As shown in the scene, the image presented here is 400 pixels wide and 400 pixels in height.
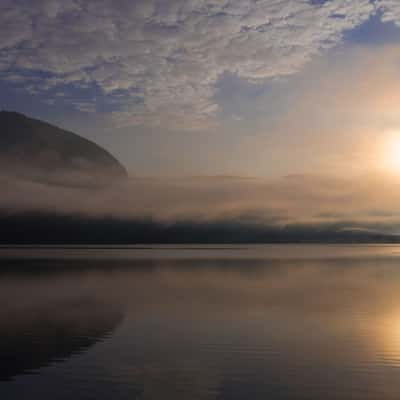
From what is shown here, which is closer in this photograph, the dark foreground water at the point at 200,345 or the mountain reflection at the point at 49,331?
the dark foreground water at the point at 200,345

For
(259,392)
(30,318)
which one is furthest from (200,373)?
(30,318)

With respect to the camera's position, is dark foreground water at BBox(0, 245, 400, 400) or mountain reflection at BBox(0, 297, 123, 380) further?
mountain reflection at BBox(0, 297, 123, 380)

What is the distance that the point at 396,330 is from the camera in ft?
99.3

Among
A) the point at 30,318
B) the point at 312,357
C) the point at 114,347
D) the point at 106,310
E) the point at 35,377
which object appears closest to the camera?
the point at 35,377

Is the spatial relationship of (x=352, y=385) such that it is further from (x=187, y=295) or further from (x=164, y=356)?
(x=187, y=295)

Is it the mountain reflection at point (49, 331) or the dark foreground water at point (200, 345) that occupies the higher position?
the dark foreground water at point (200, 345)

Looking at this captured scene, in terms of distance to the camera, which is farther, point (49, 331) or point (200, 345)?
point (49, 331)

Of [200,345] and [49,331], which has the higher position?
[200,345]

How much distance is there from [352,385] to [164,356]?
8.52 meters

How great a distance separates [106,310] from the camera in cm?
3841

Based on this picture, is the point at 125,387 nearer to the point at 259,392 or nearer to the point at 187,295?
the point at 259,392

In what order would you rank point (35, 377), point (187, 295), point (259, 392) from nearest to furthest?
point (259, 392), point (35, 377), point (187, 295)

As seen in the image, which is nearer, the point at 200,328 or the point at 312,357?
the point at 312,357

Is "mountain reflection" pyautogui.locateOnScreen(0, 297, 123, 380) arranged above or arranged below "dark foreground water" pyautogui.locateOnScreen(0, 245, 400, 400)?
below
